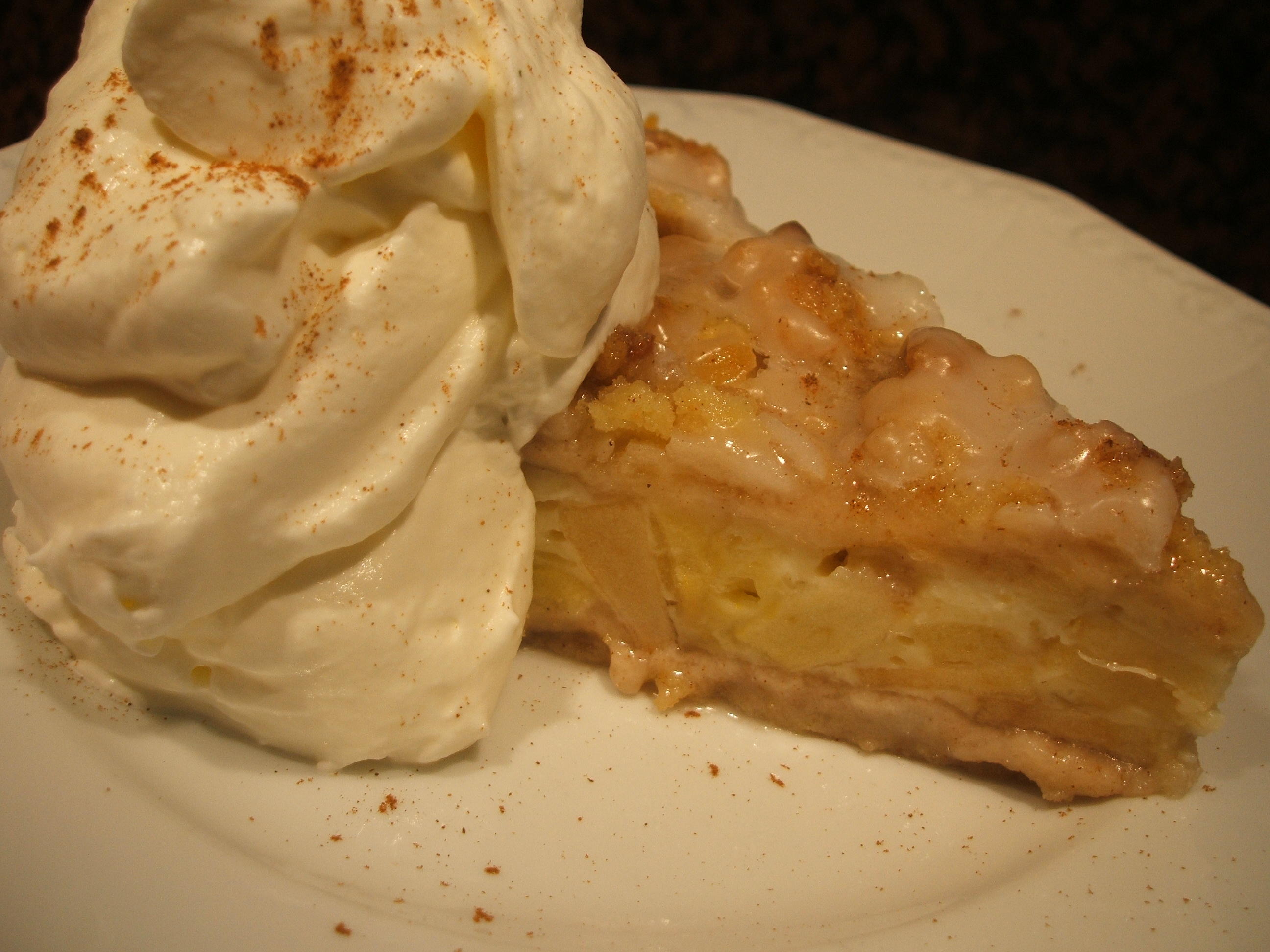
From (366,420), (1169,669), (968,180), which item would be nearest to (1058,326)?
(968,180)

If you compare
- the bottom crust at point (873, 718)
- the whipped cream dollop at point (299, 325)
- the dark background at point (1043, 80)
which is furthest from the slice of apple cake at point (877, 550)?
the dark background at point (1043, 80)

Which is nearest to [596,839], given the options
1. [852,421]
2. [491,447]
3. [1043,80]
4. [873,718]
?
[873,718]

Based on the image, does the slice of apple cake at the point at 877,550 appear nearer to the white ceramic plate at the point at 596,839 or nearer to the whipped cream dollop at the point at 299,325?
the white ceramic plate at the point at 596,839

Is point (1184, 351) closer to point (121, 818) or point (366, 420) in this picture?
point (366, 420)

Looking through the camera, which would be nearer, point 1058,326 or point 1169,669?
point 1169,669

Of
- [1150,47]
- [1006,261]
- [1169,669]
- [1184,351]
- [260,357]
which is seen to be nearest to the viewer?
[260,357]

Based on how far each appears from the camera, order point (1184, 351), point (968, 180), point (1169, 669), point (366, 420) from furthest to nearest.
A: point (968, 180) < point (1184, 351) < point (1169, 669) < point (366, 420)

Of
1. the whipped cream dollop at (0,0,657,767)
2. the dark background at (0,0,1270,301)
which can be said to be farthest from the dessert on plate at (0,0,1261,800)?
the dark background at (0,0,1270,301)
